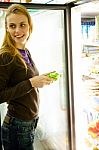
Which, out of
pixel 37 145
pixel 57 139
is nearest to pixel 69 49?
pixel 57 139

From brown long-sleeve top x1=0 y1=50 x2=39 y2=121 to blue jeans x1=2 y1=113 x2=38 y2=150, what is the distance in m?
0.04

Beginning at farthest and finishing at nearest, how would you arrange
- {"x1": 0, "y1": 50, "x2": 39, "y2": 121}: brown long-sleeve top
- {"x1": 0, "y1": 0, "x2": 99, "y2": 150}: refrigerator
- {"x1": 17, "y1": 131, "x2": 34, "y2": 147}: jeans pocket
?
{"x1": 0, "y1": 0, "x2": 99, "y2": 150}: refrigerator → {"x1": 17, "y1": 131, "x2": 34, "y2": 147}: jeans pocket → {"x1": 0, "y1": 50, "x2": 39, "y2": 121}: brown long-sleeve top

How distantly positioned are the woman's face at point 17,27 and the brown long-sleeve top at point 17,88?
13 centimetres

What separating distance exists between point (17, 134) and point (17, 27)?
61 centimetres

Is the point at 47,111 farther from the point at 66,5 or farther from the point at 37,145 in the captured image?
the point at 66,5

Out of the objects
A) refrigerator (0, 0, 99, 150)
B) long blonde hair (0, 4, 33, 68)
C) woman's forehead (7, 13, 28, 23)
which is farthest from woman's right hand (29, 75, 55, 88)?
refrigerator (0, 0, 99, 150)

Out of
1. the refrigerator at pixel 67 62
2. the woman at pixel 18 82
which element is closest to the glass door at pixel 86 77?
the refrigerator at pixel 67 62

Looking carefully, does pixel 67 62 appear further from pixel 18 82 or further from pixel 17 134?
pixel 17 134

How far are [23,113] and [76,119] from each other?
0.66 m

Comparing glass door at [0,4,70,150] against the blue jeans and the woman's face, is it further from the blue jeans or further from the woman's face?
the blue jeans

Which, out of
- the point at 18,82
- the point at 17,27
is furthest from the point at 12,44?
the point at 18,82

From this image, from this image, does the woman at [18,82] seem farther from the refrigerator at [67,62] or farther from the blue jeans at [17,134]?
the refrigerator at [67,62]

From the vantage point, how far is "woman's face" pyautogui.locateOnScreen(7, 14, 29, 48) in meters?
1.58

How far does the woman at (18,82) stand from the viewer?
1.50 m
